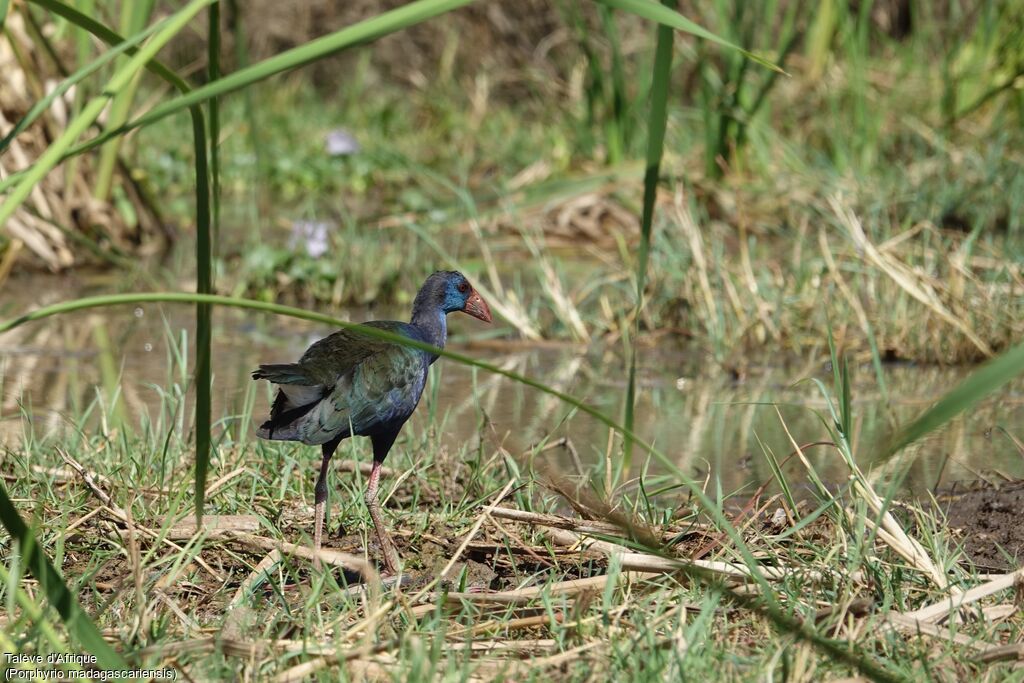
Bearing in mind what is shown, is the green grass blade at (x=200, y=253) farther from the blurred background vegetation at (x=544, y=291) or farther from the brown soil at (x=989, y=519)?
the brown soil at (x=989, y=519)

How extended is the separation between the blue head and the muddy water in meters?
0.23

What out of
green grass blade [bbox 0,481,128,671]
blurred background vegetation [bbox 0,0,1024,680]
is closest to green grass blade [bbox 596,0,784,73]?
blurred background vegetation [bbox 0,0,1024,680]

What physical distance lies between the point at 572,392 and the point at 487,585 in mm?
1920

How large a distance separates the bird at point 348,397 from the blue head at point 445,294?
0.82 ft

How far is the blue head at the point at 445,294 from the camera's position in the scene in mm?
3391

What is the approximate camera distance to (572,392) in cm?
473

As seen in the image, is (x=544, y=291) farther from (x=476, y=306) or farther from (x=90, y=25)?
(x=90, y=25)

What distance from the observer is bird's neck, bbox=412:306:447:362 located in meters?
3.37

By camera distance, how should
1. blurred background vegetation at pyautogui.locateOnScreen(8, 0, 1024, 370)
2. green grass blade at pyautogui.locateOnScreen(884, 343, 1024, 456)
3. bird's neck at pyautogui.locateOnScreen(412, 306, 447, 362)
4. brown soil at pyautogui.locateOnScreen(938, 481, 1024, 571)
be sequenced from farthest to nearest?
blurred background vegetation at pyautogui.locateOnScreen(8, 0, 1024, 370), bird's neck at pyautogui.locateOnScreen(412, 306, 447, 362), brown soil at pyautogui.locateOnScreen(938, 481, 1024, 571), green grass blade at pyautogui.locateOnScreen(884, 343, 1024, 456)

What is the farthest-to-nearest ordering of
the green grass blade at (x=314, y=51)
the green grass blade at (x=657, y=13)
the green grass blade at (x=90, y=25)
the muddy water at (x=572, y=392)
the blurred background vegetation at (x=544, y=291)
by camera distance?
the muddy water at (x=572, y=392), the blurred background vegetation at (x=544, y=291), the green grass blade at (x=90, y=25), the green grass blade at (x=657, y=13), the green grass blade at (x=314, y=51)

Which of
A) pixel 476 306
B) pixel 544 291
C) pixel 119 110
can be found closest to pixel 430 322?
pixel 476 306

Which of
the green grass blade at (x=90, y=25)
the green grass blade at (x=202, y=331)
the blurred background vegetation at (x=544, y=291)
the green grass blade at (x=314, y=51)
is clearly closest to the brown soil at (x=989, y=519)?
the blurred background vegetation at (x=544, y=291)

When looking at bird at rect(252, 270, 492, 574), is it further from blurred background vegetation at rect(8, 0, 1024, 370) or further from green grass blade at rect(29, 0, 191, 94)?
blurred background vegetation at rect(8, 0, 1024, 370)

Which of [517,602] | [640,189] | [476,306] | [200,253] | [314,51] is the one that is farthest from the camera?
[640,189]
